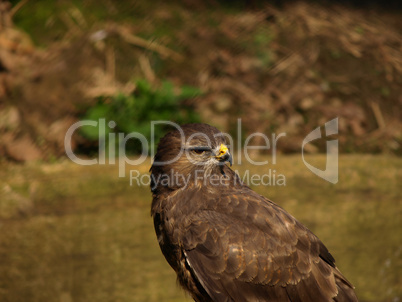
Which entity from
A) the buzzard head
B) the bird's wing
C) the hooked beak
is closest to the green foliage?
the buzzard head

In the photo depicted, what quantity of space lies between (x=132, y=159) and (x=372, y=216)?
2.14m

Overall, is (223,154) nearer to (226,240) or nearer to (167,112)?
(226,240)

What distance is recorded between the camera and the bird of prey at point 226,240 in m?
3.34

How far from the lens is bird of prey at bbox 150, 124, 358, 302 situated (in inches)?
131

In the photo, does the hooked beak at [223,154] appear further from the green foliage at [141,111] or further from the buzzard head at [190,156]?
the green foliage at [141,111]

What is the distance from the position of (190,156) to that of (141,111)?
2318 millimetres

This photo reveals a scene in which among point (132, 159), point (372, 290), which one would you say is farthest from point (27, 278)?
point (372, 290)

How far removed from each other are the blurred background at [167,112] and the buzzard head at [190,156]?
0.98 metres

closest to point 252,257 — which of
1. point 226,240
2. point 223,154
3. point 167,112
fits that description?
point 226,240

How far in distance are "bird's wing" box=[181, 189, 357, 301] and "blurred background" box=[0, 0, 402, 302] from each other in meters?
1.19

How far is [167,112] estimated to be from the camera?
581cm

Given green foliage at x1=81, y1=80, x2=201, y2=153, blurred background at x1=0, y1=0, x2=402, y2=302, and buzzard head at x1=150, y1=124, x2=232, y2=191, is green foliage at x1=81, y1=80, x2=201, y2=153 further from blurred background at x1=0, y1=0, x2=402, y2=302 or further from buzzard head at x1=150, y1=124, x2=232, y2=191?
buzzard head at x1=150, y1=124, x2=232, y2=191

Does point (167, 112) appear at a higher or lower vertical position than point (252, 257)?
higher

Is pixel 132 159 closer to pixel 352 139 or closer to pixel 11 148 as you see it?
pixel 11 148
